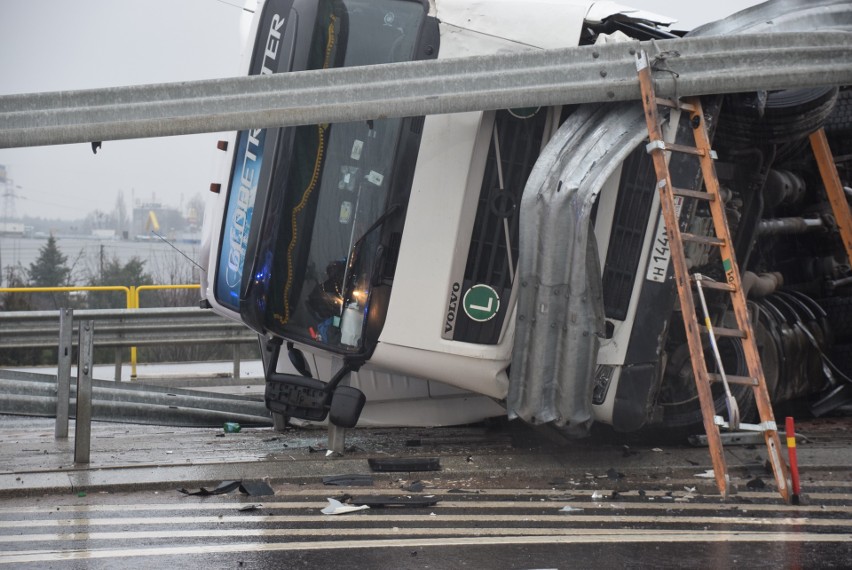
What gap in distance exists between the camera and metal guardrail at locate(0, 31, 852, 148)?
18.1ft

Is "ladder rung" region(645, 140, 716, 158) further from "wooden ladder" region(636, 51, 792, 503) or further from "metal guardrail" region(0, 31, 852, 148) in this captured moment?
"metal guardrail" region(0, 31, 852, 148)

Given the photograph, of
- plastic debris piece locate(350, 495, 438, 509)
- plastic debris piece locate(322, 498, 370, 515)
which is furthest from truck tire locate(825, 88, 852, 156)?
plastic debris piece locate(322, 498, 370, 515)

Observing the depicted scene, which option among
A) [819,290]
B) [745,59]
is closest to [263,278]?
[745,59]

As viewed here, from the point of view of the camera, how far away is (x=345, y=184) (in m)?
6.08

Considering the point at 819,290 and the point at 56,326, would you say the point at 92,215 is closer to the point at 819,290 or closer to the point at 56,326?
the point at 56,326

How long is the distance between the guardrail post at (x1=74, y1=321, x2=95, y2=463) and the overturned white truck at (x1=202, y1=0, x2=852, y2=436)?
33.7 inches

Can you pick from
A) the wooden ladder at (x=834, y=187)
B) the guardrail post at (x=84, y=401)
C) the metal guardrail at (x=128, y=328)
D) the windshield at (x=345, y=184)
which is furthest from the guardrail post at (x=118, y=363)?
the wooden ladder at (x=834, y=187)

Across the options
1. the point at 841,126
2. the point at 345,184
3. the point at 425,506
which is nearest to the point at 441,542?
the point at 425,506

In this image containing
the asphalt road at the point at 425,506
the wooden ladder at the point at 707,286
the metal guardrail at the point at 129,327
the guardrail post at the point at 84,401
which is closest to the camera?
the asphalt road at the point at 425,506

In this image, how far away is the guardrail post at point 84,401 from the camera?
6.09 m

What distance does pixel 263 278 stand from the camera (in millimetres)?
6066

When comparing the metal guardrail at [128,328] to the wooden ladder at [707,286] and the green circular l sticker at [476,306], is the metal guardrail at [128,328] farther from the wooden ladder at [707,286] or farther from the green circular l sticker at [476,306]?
the wooden ladder at [707,286]

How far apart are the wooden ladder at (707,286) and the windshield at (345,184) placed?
1523mm

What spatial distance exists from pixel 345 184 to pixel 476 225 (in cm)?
84
